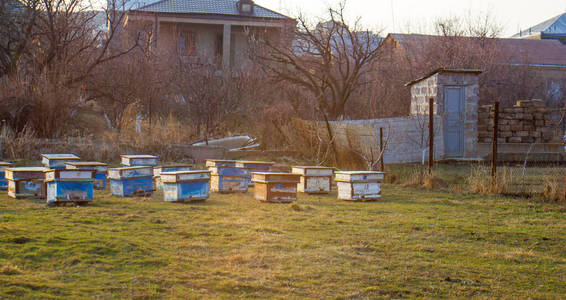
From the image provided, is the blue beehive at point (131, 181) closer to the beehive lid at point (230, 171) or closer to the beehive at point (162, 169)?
the beehive at point (162, 169)

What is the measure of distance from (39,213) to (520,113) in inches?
653

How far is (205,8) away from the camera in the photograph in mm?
38219

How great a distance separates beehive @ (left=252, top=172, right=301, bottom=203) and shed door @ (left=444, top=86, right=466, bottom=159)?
963 centimetres

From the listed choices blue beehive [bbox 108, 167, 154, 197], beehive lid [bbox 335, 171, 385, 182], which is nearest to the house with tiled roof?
blue beehive [bbox 108, 167, 154, 197]

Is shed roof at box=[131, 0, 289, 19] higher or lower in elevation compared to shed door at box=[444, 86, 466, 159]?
higher

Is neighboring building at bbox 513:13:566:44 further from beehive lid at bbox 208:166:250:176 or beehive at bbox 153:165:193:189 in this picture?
beehive at bbox 153:165:193:189

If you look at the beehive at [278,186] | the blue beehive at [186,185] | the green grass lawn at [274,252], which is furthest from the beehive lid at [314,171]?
the blue beehive at [186,185]

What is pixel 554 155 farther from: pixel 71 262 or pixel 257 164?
pixel 71 262

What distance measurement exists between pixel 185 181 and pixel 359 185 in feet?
11.0

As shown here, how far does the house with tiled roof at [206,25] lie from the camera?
3559 centimetres

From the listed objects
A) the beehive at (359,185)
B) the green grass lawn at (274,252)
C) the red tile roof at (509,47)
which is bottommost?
the green grass lawn at (274,252)

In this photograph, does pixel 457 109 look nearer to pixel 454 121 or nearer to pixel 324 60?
pixel 454 121

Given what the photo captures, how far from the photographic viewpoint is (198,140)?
20422mm

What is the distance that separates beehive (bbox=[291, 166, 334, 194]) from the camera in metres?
12.6
